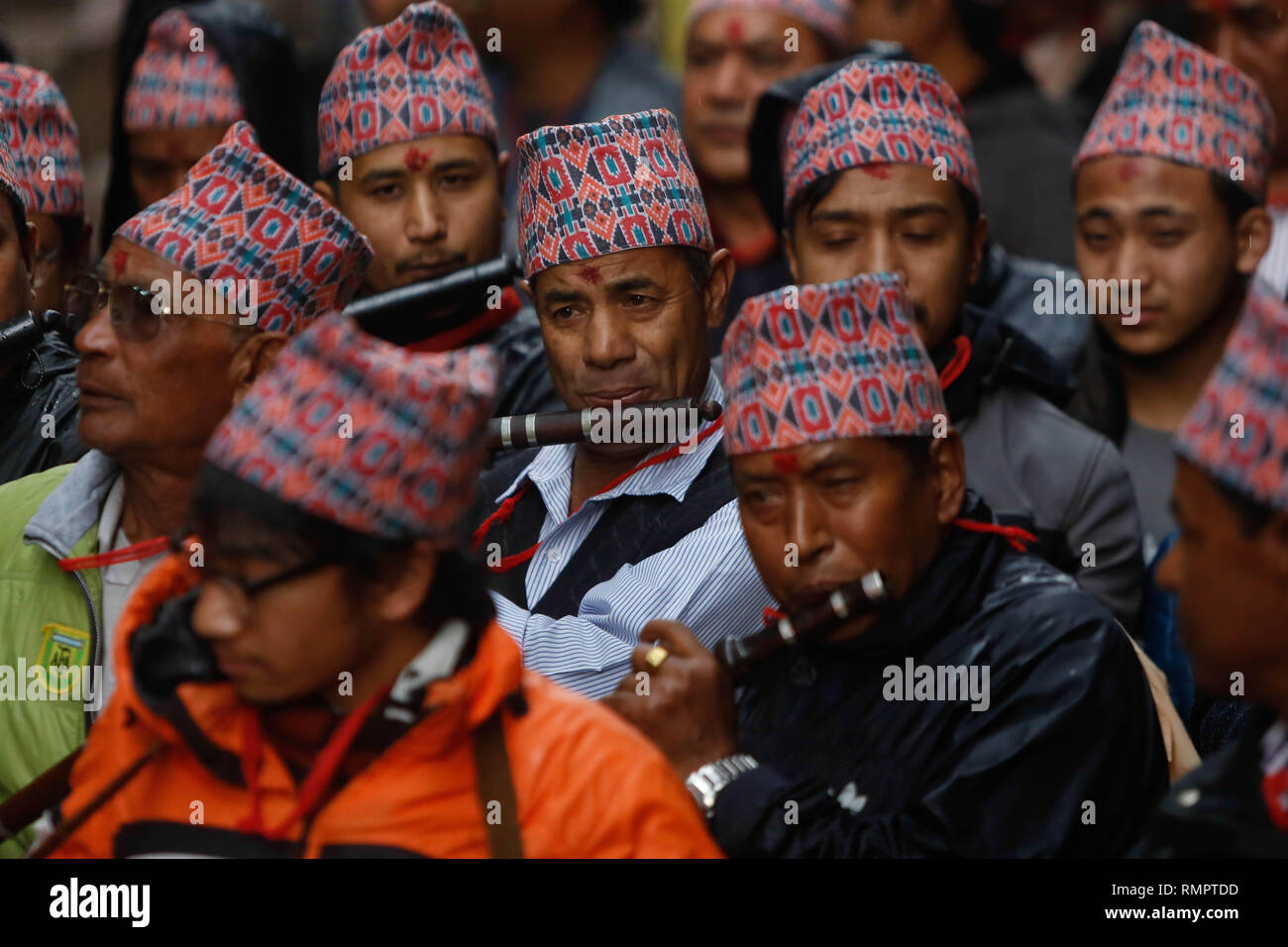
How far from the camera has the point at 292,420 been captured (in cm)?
315

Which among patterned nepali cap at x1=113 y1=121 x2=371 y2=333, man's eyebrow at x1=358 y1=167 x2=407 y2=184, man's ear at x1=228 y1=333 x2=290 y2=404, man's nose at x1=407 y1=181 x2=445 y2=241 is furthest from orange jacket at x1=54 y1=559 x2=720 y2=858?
man's eyebrow at x1=358 y1=167 x2=407 y2=184

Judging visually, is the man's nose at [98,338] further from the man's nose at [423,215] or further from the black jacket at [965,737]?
the black jacket at [965,737]

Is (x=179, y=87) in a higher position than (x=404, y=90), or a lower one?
higher

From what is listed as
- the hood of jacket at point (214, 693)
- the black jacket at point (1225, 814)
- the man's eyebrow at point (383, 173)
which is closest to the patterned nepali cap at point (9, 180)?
the man's eyebrow at point (383, 173)

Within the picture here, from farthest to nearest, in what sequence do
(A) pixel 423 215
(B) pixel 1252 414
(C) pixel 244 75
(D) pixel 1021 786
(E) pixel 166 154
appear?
(C) pixel 244 75
(E) pixel 166 154
(A) pixel 423 215
(D) pixel 1021 786
(B) pixel 1252 414

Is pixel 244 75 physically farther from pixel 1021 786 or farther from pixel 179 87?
pixel 1021 786

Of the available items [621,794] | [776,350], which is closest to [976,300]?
[776,350]

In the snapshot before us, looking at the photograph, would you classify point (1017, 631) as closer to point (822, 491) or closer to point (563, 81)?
point (822, 491)

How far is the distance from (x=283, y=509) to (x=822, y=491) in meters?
1.24

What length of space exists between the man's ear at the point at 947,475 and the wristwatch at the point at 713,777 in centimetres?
70

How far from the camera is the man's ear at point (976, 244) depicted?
5.34 meters

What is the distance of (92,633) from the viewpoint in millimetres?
4184

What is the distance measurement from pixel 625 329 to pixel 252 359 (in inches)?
37.2

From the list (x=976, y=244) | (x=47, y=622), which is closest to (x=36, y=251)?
(x=47, y=622)
